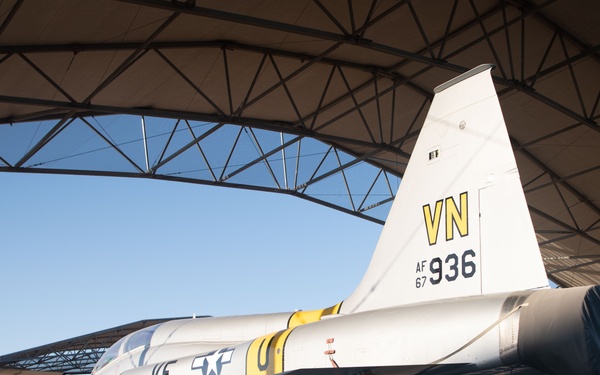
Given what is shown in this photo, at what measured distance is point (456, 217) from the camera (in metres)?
6.84

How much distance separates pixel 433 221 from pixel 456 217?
0.35 m

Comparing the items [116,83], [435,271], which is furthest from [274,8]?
[435,271]

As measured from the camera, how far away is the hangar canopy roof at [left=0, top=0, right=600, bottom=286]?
12.8 meters

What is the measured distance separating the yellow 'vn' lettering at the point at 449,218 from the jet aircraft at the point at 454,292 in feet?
0.03

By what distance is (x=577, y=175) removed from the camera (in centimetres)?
1938

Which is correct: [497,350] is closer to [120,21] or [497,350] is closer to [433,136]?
[433,136]

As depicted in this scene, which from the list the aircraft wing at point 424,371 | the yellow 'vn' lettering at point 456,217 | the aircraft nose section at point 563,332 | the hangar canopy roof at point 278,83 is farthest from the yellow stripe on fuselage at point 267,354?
the hangar canopy roof at point 278,83

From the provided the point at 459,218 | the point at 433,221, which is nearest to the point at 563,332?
the point at 459,218

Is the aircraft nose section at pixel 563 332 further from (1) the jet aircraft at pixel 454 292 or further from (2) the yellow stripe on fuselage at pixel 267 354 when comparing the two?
(2) the yellow stripe on fuselage at pixel 267 354

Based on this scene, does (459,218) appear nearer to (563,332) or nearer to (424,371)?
(424,371)

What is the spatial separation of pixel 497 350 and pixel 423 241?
1.87 metres

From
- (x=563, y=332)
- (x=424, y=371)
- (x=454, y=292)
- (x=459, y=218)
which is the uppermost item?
(x=459, y=218)

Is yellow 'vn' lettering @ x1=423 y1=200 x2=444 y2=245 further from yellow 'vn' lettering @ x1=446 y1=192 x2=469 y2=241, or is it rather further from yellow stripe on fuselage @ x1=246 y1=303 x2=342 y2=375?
yellow stripe on fuselage @ x1=246 y1=303 x2=342 y2=375

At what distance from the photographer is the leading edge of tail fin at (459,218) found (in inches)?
245
